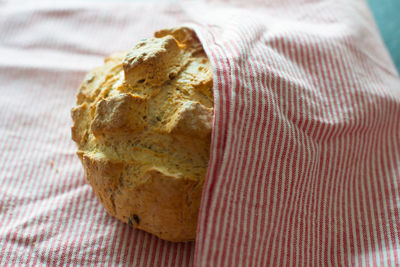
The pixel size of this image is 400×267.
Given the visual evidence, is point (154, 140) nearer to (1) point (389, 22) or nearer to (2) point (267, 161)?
(2) point (267, 161)

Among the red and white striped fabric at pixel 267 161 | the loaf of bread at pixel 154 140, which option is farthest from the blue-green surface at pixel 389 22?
the loaf of bread at pixel 154 140

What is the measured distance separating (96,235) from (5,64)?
0.98 m

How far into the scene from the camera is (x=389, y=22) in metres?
1.94

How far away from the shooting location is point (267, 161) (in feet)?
3.07

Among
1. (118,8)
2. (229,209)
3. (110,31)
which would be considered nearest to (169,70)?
→ (229,209)

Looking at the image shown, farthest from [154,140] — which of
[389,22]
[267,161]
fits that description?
[389,22]

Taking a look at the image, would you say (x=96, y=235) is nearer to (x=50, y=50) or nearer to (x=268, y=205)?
(x=268, y=205)

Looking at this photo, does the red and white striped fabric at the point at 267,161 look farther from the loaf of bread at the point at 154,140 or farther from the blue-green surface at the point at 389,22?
the blue-green surface at the point at 389,22

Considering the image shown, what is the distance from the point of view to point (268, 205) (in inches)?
36.7

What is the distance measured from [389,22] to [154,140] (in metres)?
1.61

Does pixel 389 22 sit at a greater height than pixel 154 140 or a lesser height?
greater

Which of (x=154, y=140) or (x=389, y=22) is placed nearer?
(x=154, y=140)

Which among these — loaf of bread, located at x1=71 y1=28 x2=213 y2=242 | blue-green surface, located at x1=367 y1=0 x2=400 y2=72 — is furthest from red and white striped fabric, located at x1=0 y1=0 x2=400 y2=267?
blue-green surface, located at x1=367 y1=0 x2=400 y2=72

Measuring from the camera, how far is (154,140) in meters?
0.98
